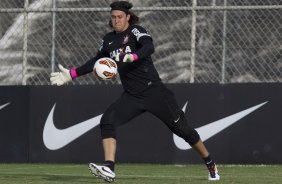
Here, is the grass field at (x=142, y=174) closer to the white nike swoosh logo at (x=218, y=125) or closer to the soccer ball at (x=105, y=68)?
the white nike swoosh logo at (x=218, y=125)

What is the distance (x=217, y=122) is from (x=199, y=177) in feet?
9.97

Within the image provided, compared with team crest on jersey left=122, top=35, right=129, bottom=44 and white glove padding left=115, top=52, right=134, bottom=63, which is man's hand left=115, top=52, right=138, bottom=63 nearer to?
white glove padding left=115, top=52, right=134, bottom=63

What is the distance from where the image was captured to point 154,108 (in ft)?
36.5

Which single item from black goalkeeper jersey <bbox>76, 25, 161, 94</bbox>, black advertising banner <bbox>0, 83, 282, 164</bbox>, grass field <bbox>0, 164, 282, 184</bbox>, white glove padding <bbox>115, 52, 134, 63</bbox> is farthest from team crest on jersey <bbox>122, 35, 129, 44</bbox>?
black advertising banner <bbox>0, 83, 282, 164</bbox>

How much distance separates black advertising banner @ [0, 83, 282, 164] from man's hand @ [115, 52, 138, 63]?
4.50 meters

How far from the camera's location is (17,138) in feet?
51.6

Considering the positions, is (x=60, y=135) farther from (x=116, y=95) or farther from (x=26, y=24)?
(x=26, y=24)

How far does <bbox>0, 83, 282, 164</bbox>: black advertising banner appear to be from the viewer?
1466cm

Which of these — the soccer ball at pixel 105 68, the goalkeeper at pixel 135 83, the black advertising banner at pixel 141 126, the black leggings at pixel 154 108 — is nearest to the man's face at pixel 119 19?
the goalkeeper at pixel 135 83

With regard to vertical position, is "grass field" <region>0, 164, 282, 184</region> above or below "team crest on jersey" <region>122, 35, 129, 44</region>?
below

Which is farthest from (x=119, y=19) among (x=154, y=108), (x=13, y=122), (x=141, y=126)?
(x=13, y=122)

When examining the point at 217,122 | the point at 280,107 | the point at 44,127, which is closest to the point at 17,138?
the point at 44,127

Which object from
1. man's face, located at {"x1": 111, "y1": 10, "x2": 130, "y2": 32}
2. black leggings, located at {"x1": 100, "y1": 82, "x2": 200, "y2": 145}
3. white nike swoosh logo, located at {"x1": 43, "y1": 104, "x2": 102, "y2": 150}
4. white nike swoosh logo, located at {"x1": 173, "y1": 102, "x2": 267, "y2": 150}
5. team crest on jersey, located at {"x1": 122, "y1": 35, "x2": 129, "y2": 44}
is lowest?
white nike swoosh logo, located at {"x1": 43, "y1": 104, "x2": 102, "y2": 150}

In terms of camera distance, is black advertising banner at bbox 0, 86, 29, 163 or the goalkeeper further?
black advertising banner at bbox 0, 86, 29, 163
